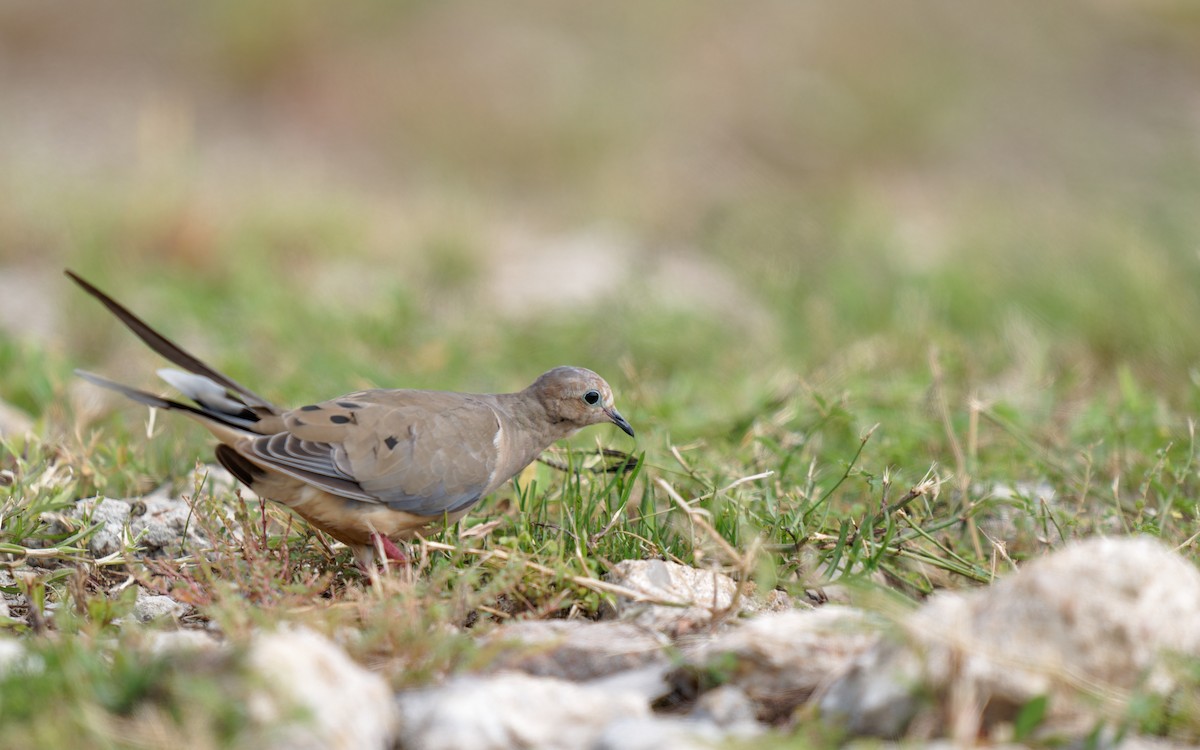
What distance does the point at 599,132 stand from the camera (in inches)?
431

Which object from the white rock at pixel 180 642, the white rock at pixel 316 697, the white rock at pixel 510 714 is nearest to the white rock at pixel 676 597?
the white rock at pixel 510 714

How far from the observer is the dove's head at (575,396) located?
381 cm

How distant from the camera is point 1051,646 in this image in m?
2.29

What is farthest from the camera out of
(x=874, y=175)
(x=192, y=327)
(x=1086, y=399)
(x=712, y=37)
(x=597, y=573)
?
(x=712, y=37)

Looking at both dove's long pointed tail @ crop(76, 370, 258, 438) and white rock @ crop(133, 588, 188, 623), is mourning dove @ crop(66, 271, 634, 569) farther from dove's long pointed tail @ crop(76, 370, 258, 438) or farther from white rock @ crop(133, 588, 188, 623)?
white rock @ crop(133, 588, 188, 623)

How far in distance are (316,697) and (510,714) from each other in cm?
35

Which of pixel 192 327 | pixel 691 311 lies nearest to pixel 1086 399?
pixel 691 311

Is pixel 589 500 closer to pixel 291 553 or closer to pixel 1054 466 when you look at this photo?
pixel 291 553

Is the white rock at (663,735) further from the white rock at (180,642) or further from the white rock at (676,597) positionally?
the white rock at (180,642)

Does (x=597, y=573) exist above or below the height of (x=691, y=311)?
above

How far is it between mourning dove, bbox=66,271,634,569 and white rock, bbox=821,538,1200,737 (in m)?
1.34

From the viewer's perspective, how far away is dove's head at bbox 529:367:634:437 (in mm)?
3809

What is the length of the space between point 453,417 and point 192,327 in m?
3.30

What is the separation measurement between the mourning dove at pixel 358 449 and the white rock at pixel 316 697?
81cm
